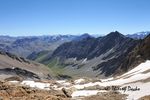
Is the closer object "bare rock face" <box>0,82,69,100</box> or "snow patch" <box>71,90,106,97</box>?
"bare rock face" <box>0,82,69,100</box>

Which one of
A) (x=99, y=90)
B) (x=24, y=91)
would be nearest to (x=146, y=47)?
(x=99, y=90)

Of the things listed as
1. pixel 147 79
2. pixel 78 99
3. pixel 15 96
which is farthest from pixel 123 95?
pixel 15 96

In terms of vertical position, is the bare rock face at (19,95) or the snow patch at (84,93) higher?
the bare rock face at (19,95)

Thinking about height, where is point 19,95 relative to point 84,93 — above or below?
above

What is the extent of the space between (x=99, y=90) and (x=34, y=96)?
60.2ft

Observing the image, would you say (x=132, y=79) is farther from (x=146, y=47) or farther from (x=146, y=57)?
(x=146, y=47)

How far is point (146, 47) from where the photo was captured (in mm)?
108250

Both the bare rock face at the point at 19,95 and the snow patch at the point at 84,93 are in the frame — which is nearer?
the bare rock face at the point at 19,95

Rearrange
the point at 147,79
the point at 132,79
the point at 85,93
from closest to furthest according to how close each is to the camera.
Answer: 1. the point at 85,93
2. the point at 147,79
3. the point at 132,79

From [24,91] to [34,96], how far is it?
3129 mm

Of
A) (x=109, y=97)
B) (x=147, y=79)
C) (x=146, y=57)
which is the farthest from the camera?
(x=146, y=57)

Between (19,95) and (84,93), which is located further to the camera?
(84,93)

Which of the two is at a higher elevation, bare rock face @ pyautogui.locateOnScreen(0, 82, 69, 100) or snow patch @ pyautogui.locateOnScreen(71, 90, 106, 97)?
bare rock face @ pyautogui.locateOnScreen(0, 82, 69, 100)

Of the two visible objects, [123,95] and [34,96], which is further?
[123,95]
